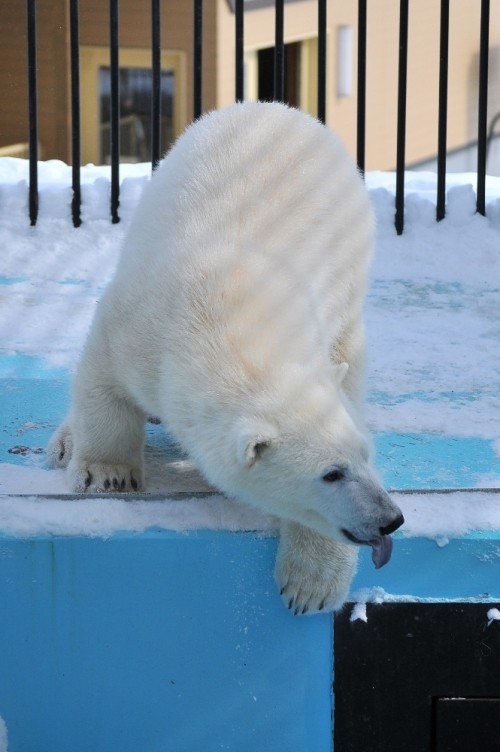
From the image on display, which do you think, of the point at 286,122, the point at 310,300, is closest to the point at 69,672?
the point at 310,300

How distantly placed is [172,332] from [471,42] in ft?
35.8

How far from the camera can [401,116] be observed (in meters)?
4.42

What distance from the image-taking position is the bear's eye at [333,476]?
185 cm

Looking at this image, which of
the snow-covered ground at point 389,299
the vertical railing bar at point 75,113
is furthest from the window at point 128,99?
the vertical railing bar at point 75,113

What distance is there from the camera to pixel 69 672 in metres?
2.11

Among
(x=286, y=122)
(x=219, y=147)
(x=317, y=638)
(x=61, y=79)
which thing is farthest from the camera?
(x=61, y=79)

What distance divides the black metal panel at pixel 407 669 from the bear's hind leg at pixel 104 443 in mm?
530

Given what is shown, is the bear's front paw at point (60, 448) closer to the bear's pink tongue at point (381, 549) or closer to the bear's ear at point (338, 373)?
the bear's ear at point (338, 373)

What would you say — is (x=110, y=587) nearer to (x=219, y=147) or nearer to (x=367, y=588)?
(x=367, y=588)

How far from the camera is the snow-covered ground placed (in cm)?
277

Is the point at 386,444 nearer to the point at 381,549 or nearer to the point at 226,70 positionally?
the point at 381,549

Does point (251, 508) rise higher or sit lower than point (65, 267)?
lower

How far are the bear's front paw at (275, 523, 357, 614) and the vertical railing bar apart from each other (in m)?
2.58

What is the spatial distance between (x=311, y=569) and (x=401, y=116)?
282 cm
